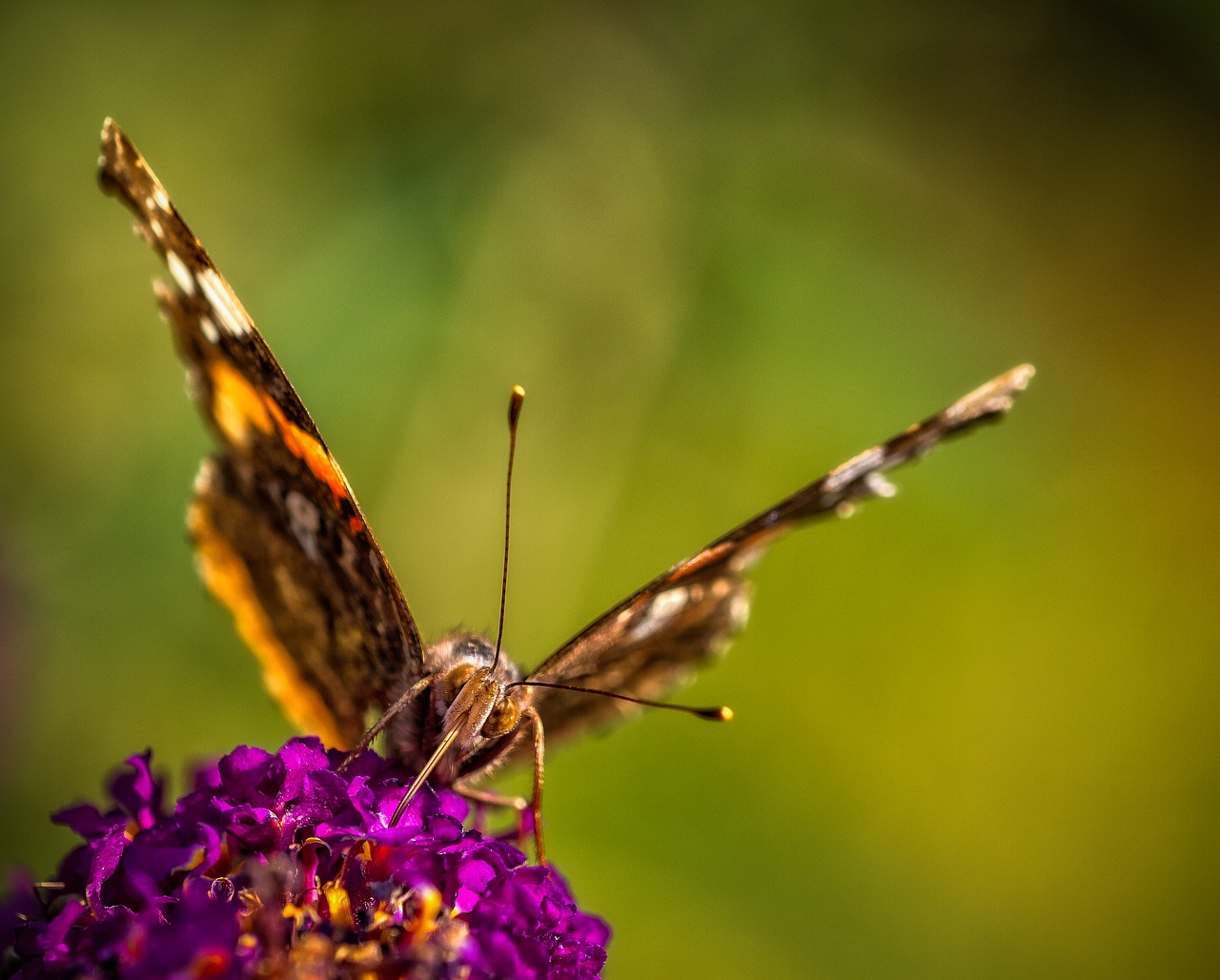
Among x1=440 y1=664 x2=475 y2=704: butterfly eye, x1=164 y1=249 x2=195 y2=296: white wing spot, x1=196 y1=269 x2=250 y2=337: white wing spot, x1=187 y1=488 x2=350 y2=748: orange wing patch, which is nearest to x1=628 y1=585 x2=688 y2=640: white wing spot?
x1=440 y1=664 x2=475 y2=704: butterfly eye

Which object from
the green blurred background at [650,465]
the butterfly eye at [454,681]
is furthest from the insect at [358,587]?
the green blurred background at [650,465]

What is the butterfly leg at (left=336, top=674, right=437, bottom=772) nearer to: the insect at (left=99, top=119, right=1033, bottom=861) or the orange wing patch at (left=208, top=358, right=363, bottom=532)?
the insect at (left=99, top=119, right=1033, bottom=861)

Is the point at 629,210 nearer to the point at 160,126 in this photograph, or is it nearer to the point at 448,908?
the point at 160,126

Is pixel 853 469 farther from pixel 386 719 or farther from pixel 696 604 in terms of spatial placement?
pixel 386 719

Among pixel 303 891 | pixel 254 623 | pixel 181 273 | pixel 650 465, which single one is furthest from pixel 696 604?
pixel 650 465

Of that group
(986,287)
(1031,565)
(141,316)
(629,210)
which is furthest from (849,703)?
(141,316)

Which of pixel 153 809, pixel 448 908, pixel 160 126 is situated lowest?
pixel 448 908

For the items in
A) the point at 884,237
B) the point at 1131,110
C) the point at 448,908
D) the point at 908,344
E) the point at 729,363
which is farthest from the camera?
the point at 1131,110

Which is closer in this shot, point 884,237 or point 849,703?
point 849,703
